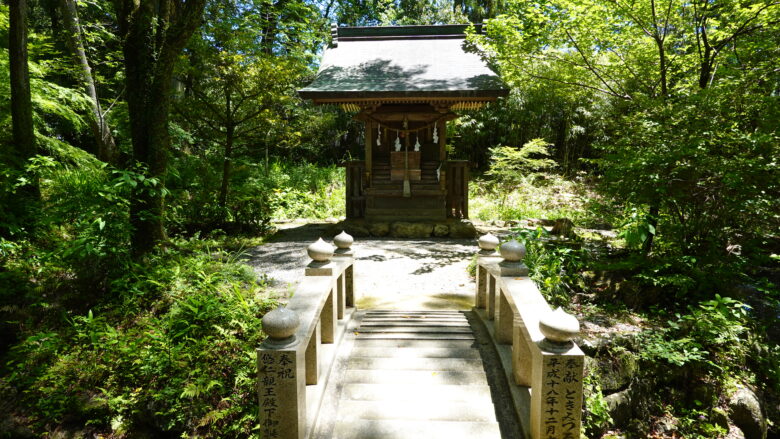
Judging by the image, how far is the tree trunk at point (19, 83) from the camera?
543 cm

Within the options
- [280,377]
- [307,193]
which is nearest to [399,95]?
[307,193]

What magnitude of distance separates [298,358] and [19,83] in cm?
608

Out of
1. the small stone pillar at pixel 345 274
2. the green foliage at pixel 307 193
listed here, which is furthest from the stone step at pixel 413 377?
the green foliage at pixel 307 193

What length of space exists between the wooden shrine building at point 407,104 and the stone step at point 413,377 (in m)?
6.35

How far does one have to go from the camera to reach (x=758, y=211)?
170 inches

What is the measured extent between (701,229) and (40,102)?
9500 millimetres

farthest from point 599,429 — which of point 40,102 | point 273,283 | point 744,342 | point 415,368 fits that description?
point 40,102

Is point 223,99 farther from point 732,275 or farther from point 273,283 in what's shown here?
point 732,275

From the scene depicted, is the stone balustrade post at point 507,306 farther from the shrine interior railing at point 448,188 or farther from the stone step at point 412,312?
the shrine interior railing at point 448,188

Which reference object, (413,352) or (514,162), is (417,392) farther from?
(514,162)

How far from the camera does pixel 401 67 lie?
1011cm

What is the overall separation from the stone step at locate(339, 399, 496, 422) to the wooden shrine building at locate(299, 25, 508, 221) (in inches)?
264

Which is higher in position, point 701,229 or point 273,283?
point 701,229

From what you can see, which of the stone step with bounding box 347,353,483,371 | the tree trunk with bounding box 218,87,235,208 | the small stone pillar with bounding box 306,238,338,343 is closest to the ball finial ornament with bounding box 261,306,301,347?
the small stone pillar with bounding box 306,238,338,343
